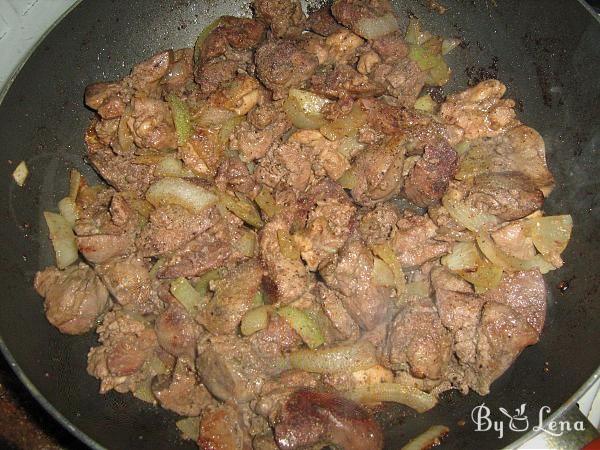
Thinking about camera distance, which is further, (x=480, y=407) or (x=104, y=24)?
(x=104, y=24)

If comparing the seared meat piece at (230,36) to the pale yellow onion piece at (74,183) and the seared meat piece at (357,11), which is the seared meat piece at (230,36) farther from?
the pale yellow onion piece at (74,183)

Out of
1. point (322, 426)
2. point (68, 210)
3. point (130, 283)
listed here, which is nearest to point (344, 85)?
point (130, 283)

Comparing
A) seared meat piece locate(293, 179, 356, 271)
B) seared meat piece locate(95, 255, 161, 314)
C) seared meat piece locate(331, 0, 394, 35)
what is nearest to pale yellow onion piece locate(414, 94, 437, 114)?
seared meat piece locate(331, 0, 394, 35)

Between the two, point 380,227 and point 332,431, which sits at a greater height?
point 380,227

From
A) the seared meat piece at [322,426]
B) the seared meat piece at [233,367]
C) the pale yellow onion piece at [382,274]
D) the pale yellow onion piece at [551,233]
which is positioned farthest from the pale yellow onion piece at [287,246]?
the pale yellow onion piece at [551,233]

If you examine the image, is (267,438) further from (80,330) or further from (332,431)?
(80,330)

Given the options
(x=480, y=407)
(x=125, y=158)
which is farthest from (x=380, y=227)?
(x=125, y=158)
